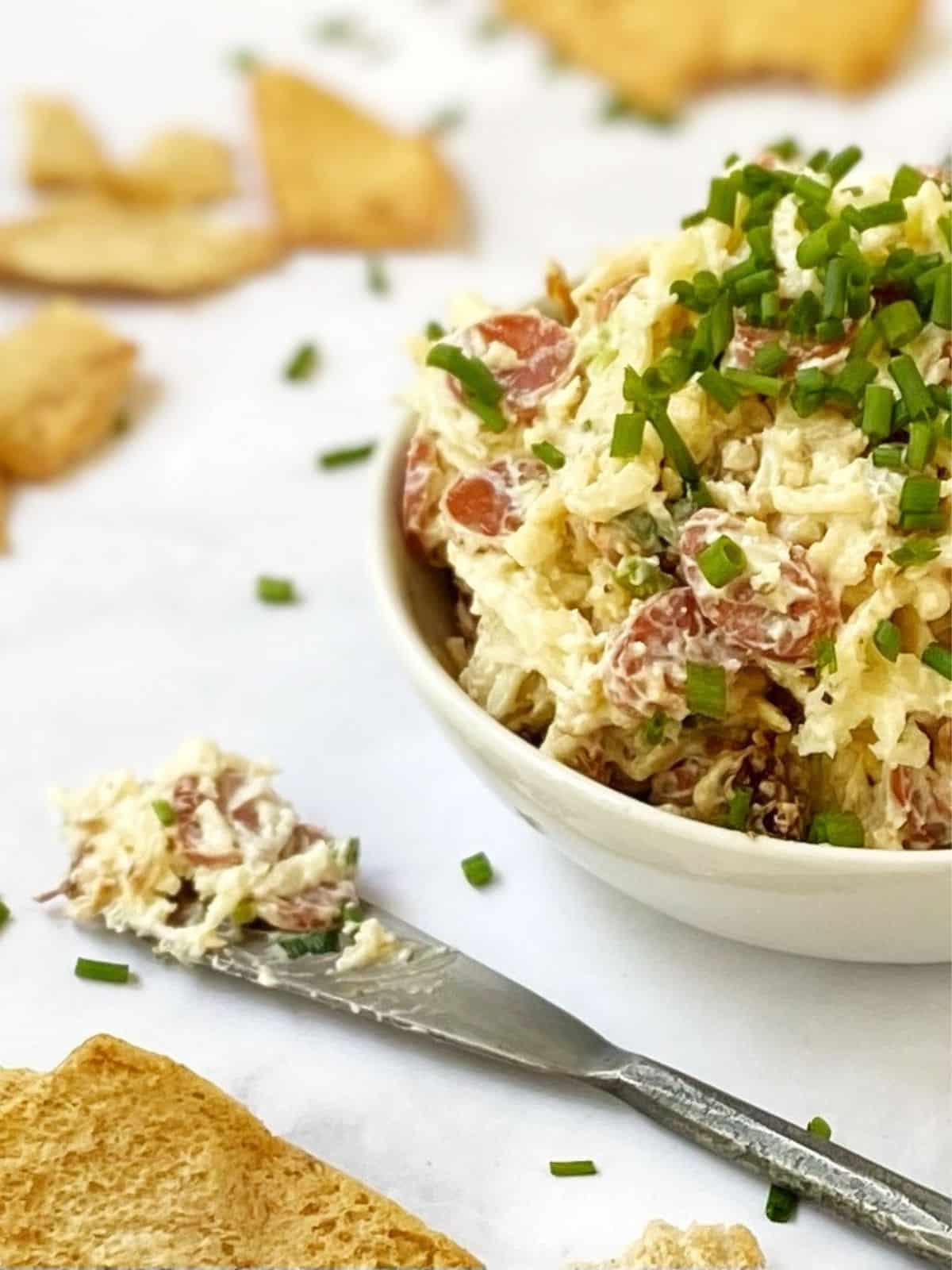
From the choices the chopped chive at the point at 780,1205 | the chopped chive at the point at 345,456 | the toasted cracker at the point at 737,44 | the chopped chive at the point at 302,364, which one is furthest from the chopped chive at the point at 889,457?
the toasted cracker at the point at 737,44

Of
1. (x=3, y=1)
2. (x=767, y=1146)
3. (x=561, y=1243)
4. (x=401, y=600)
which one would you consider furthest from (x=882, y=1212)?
(x=3, y=1)

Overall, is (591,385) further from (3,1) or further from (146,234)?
(3,1)

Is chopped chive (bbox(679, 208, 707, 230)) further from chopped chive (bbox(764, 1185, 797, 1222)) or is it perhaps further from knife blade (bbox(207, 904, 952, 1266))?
chopped chive (bbox(764, 1185, 797, 1222))

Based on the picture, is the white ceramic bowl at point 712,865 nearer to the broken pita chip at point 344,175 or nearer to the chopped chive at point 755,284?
the chopped chive at point 755,284

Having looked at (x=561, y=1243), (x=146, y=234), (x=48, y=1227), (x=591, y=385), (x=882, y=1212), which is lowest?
(x=48, y=1227)

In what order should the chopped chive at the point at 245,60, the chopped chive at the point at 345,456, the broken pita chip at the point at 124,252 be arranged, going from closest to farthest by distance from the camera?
the chopped chive at the point at 345,456 → the broken pita chip at the point at 124,252 → the chopped chive at the point at 245,60
